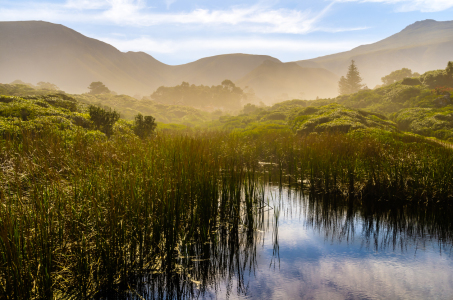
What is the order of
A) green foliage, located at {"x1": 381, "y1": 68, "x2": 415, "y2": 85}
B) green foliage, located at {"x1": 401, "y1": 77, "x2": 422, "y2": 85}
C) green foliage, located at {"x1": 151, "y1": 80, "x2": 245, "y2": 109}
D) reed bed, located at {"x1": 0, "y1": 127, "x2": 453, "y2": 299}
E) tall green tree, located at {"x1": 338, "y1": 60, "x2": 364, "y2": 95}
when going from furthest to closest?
green foliage, located at {"x1": 151, "y1": 80, "x2": 245, "y2": 109}, tall green tree, located at {"x1": 338, "y1": 60, "x2": 364, "y2": 95}, green foliage, located at {"x1": 381, "y1": 68, "x2": 415, "y2": 85}, green foliage, located at {"x1": 401, "y1": 77, "x2": 422, "y2": 85}, reed bed, located at {"x1": 0, "y1": 127, "x2": 453, "y2": 299}

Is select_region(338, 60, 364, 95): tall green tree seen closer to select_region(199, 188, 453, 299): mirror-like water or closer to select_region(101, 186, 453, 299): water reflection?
select_region(101, 186, 453, 299): water reflection

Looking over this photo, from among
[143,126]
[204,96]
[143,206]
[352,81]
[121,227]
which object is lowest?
[121,227]

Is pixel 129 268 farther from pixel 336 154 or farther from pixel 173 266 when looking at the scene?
pixel 336 154

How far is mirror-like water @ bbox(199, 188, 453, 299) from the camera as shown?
381 centimetres

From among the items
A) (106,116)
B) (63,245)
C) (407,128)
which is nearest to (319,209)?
(63,245)

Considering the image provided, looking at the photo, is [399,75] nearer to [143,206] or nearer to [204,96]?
[204,96]

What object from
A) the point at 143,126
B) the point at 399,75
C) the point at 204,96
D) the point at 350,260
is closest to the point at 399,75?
the point at 399,75

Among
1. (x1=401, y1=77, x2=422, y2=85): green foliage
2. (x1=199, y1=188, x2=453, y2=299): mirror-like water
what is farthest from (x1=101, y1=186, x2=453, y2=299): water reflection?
(x1=401, y1=77, x2=422, y2=85): green foliage

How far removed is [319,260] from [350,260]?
0.57m

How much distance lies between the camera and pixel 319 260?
15.5 feet

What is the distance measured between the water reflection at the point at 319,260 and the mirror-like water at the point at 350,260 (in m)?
0.02

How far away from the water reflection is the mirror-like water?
2cm

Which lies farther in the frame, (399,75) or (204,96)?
(204,96)

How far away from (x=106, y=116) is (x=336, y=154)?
11.9 m
